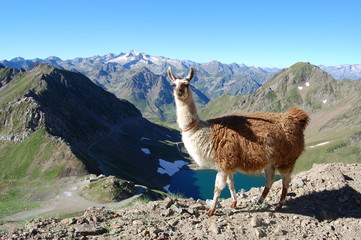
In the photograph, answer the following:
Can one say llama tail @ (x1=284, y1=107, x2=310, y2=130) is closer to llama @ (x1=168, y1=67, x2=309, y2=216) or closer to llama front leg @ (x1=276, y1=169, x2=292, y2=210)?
llama @ (x1=168, y1=67, x2=309, y2=216)

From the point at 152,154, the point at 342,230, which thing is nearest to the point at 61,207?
the point at 342,230

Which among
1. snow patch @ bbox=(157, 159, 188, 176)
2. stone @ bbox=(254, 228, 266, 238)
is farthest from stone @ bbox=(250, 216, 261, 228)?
snow patch @ bbox=(157, 159, 188, 176)

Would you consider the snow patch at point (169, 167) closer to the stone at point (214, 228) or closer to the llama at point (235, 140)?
the llama at point (235, 140)

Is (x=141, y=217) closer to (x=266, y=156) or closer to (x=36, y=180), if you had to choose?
(x=266, y=156)

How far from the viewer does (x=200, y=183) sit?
153 metres

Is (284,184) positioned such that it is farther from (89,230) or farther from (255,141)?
(89,230)

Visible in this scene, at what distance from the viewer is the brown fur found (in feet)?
35.2

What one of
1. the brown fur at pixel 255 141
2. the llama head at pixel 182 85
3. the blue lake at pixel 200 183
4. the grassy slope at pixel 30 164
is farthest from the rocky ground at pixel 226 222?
the blue lake at pixel 200 183

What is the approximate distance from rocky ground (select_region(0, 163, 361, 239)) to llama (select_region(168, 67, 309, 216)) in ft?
3.21

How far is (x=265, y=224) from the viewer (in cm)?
1004

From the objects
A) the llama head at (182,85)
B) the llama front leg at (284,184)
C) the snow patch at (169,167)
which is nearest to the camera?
the llama head at (182,85)

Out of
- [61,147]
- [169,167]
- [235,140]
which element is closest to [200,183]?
[169,167]

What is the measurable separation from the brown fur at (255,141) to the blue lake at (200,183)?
111m

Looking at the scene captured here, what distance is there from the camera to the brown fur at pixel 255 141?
10719 mm
